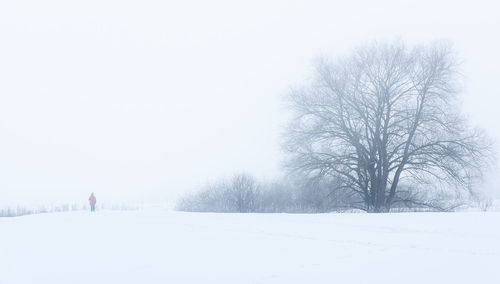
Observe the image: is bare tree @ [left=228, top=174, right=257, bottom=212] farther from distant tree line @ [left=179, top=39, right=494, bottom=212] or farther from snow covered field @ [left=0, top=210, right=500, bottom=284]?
snow covered field @ [left=0, top=210, right=500, bottom=284]

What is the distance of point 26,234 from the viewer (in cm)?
1962

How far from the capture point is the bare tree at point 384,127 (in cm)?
2602

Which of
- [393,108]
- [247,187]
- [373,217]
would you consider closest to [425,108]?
[393,108]

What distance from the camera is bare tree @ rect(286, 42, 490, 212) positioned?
85.4 ft

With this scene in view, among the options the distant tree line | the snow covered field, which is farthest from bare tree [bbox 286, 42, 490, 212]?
the snow covered field

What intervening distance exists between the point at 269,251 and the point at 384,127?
16.1 meters

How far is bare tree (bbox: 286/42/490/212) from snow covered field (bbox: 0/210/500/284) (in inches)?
350

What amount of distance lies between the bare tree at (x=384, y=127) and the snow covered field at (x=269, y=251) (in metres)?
8.88

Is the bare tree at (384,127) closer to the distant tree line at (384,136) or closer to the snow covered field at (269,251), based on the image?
the distant tree line at (384,136)

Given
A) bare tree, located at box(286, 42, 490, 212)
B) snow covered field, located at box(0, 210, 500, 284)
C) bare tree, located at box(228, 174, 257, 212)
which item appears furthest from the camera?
bare tree, located at box(228, 174, 257, 212)

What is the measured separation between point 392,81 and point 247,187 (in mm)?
14775

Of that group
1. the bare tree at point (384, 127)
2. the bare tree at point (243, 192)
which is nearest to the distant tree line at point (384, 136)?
the bare tree at point (384, 127)

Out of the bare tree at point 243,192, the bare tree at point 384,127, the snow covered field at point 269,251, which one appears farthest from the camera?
the bare tree at point 243,192

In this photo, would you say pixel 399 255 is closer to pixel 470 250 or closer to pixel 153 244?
pixel 470 250
